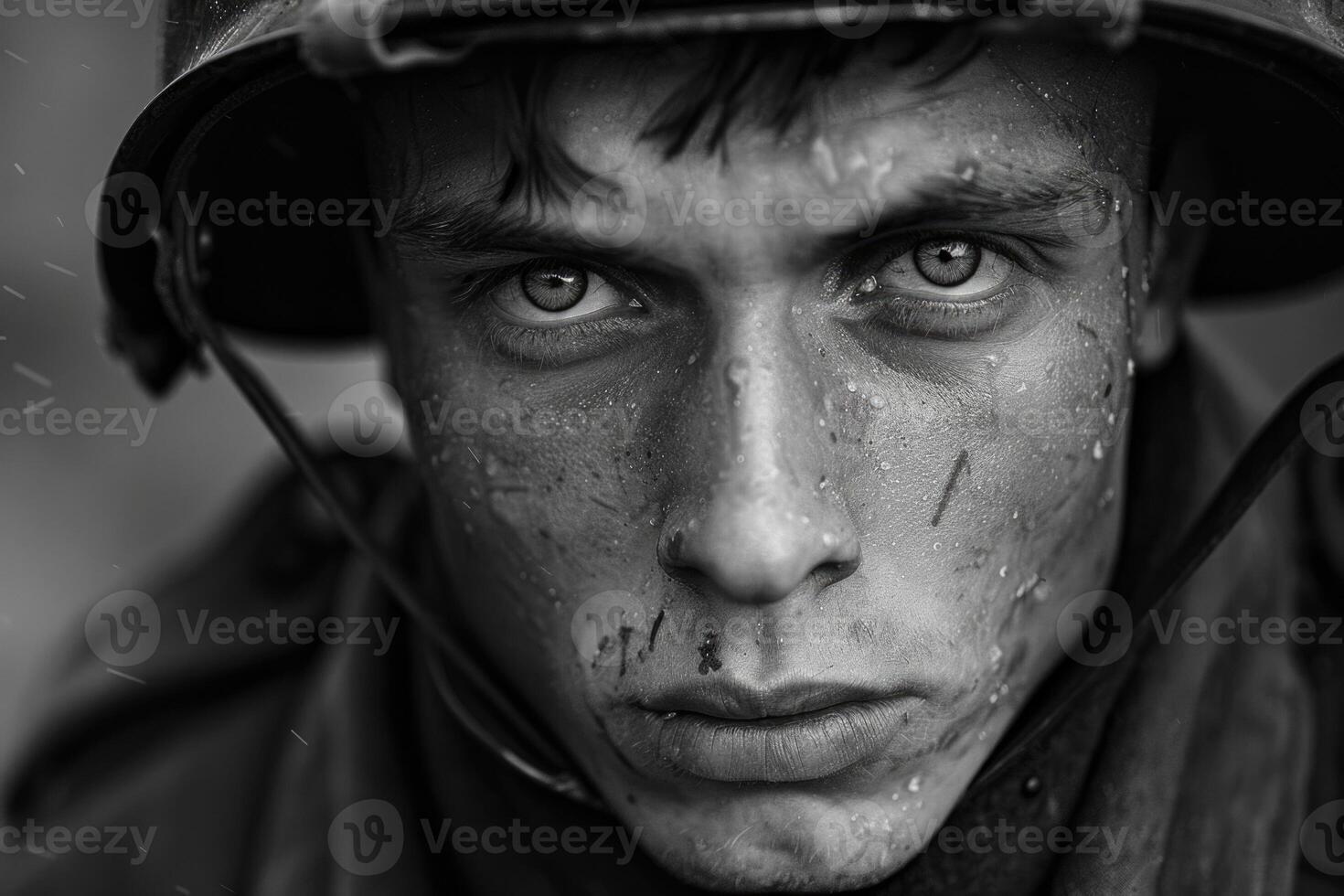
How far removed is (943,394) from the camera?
130 cm

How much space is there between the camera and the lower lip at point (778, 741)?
1.28 metres

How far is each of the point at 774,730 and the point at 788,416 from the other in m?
0.28

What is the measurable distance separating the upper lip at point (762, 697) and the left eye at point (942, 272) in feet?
1.15

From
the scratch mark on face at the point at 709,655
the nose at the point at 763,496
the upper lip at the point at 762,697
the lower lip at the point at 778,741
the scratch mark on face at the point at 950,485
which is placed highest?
the nose at the point at 763,496

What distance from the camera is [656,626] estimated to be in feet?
4.22

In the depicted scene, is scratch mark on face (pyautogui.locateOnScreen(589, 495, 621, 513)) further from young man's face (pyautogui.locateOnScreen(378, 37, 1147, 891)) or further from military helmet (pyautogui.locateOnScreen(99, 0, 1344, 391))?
military helmet (pyautogui.locateOnScreen(99, 0, 1344, 391))

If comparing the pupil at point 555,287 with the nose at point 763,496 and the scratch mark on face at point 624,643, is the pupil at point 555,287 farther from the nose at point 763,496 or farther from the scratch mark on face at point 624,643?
the scratch mark on face at point 624,643

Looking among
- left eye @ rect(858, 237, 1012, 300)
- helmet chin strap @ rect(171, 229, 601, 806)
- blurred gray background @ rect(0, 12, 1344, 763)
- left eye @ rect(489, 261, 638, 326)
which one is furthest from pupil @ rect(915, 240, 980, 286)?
blurred gray background @ rect(0, 12, 1344, 763)

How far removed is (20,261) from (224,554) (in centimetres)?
220

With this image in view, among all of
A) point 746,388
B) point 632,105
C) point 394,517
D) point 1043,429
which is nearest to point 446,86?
point 632,105

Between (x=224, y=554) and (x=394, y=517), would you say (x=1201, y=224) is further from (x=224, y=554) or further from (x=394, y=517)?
(x=224, y=554)

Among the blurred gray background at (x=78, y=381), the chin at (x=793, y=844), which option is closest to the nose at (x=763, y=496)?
the chin at (x=793, y=844)

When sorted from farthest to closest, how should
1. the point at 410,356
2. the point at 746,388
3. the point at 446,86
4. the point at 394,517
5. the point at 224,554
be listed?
1. the point at 224,554
2. the point at 394,517
3. the point at 410,356
4. the point at 446,86
5. the point at 746,388

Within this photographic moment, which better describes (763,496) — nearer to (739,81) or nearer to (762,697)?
(762,697)
